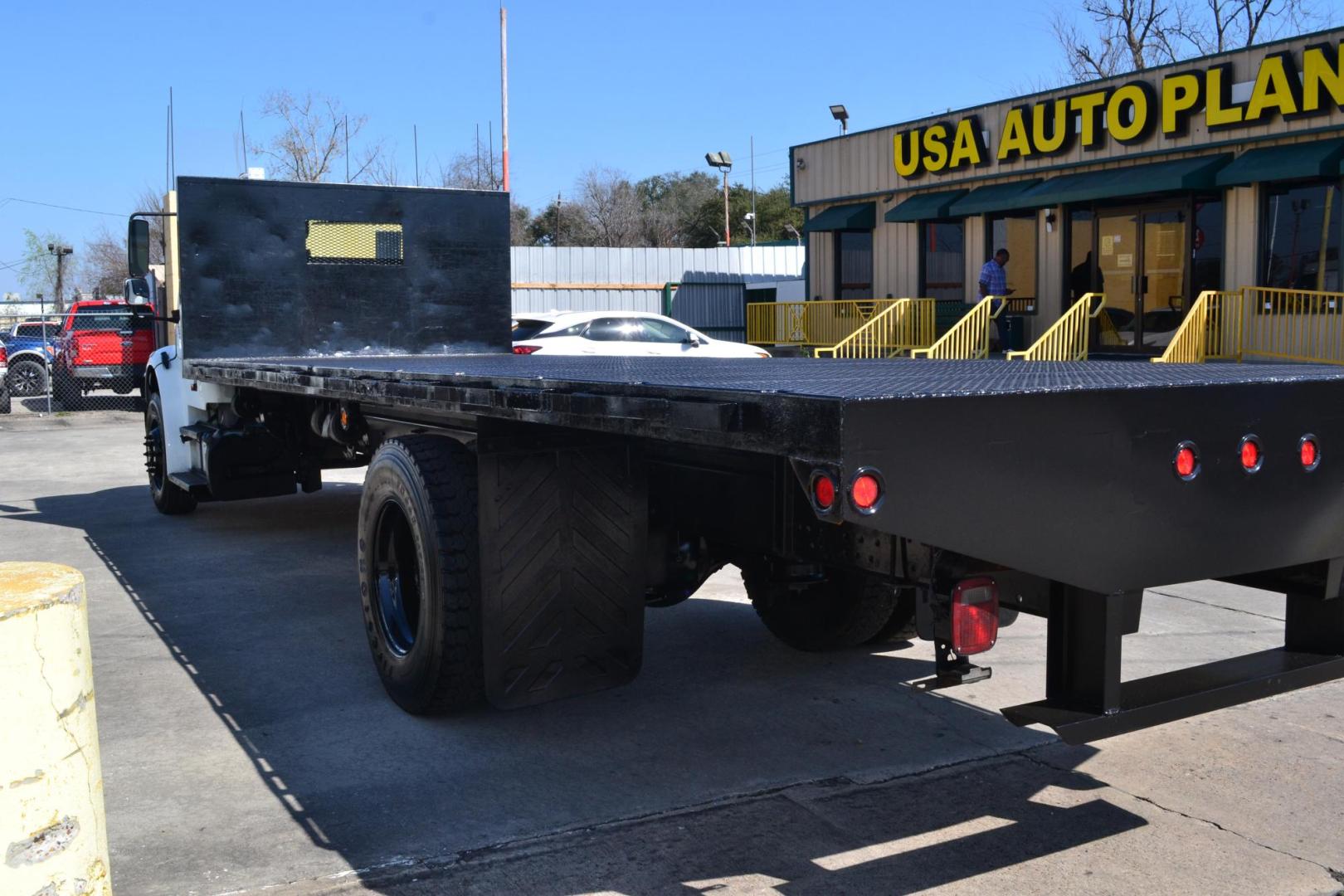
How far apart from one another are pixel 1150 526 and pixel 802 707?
2.41m

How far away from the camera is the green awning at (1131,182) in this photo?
18.2m

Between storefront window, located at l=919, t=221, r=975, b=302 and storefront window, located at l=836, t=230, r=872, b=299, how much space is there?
1.86 m

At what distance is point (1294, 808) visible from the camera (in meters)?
4.09

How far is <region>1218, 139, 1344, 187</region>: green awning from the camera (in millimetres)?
16484

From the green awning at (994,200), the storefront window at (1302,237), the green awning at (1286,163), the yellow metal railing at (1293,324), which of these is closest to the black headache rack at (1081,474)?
the yellow metal railing at (1293,324)

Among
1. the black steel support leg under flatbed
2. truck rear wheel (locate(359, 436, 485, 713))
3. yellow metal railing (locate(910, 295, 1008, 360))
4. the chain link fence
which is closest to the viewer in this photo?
the black steel support leg under flatbed

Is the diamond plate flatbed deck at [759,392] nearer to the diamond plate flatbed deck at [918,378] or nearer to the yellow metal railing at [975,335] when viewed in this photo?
the diamond plate flatbed deck at [918,378]

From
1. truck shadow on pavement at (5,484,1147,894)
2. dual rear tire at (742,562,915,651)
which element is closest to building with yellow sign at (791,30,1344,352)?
dual rear tire at (742,562,915,651)

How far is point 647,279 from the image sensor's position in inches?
1433

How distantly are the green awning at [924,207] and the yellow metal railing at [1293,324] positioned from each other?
6.47 m

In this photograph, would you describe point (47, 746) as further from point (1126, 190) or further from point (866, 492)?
point (1126, 190)

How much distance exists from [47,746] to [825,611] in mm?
3704

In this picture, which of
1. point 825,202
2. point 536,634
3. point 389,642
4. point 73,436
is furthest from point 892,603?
point 825,202

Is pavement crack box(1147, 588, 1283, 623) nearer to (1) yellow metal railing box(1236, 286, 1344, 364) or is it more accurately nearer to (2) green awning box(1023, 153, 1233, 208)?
(1) yellow metal railing box(1236, 286, 1344, 364)
